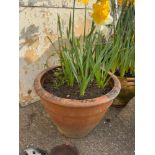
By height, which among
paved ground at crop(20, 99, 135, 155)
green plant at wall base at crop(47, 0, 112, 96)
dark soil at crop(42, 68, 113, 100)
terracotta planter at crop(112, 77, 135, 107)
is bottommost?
paved ground at crop(20, 99, 135, 155)

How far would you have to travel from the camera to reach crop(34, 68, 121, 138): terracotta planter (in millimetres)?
1681

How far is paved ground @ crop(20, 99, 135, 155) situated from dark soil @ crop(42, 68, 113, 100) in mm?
349

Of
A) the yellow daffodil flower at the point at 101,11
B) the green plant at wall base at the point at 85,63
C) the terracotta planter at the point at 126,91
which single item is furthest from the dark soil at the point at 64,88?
the yellow daffodil flower at the point at 101,11

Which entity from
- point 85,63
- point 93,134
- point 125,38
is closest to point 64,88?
point 85,63

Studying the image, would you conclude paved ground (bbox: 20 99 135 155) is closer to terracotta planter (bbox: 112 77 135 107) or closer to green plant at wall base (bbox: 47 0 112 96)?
terracotta planter (bbox: 112 77 135 107)

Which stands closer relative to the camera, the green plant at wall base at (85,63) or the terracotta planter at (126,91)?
the green plant at wall base at (85,63)

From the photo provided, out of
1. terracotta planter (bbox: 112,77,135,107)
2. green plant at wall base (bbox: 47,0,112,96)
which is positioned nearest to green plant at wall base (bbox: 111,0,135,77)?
terracotta planter (bbox: 112,77,135,107)

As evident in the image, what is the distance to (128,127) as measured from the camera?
2158 millimetres

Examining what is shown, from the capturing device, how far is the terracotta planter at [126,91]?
2.25 metres

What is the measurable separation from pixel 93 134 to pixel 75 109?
44 centimetres

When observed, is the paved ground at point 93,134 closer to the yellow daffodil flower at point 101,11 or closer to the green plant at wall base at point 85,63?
the green plant at wall base at point 85,63

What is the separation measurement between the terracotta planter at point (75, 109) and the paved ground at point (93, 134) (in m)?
0.12
